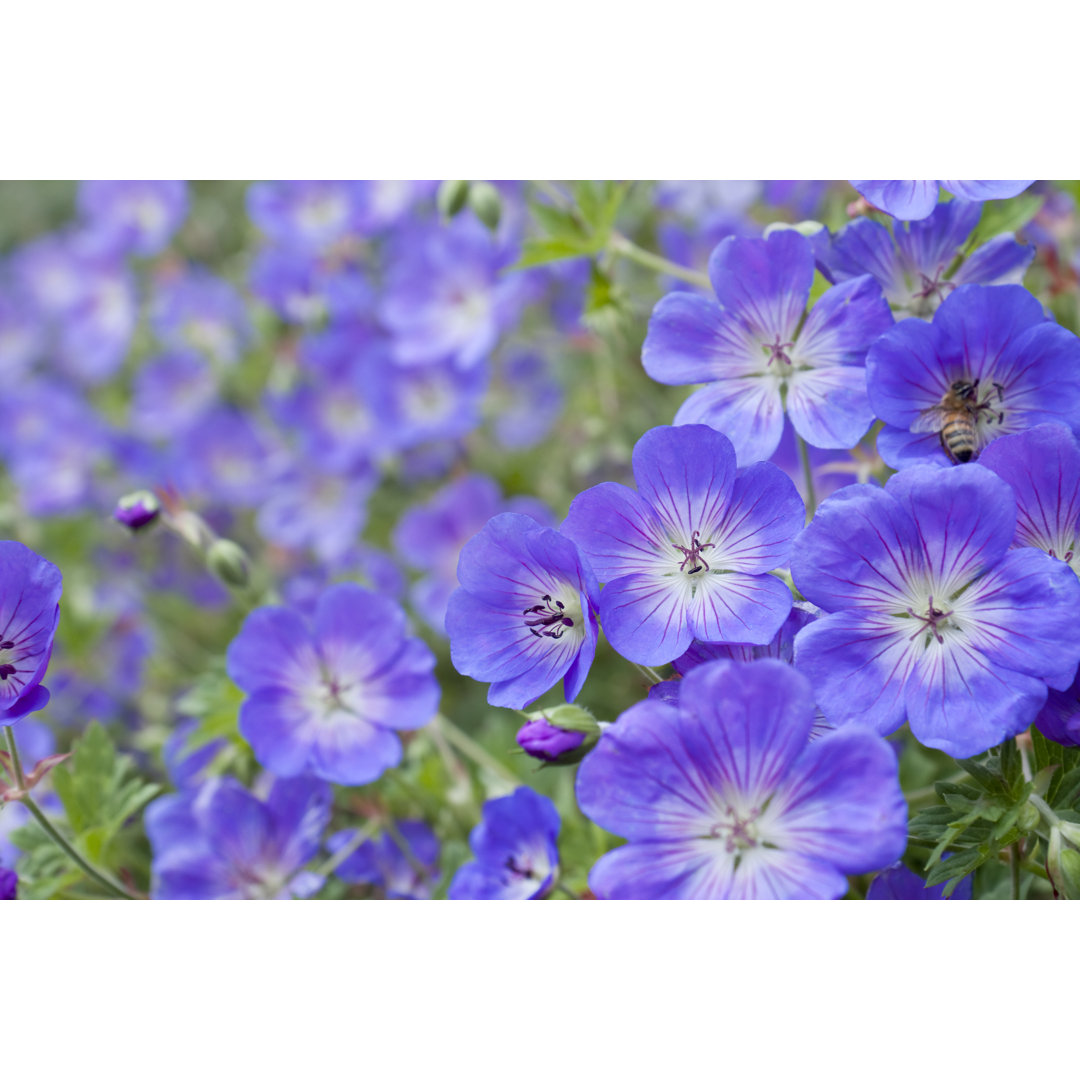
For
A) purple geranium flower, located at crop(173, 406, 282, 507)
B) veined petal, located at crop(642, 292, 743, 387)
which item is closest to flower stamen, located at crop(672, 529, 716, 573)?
veined petal, located at crop(642, 292, 743, 387)

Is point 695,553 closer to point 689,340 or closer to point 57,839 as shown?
point 689,340

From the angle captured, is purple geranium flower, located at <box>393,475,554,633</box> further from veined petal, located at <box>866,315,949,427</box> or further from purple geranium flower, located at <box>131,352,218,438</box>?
veined petal, located at <box>866,315,949,427</box>

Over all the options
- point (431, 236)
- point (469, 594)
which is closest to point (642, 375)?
point (431, 236)

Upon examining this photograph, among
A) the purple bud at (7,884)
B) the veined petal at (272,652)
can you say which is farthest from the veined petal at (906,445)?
the purple bud at (7,884)

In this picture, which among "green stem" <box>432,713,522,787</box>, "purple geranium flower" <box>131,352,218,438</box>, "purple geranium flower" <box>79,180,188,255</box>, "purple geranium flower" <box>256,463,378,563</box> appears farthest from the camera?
"purple geranium flower" <box>79,180,188,255</box>

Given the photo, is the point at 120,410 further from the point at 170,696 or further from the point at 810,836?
the point at 810,836

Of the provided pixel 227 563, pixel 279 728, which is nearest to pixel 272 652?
pixel 279 728

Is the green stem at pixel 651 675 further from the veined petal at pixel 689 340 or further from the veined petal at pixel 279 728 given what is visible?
the veined petal at pixel 279 728
